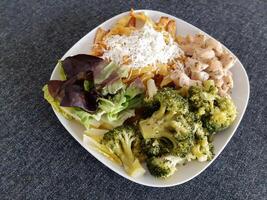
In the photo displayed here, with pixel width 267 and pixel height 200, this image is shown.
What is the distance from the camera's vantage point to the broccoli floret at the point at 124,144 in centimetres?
112

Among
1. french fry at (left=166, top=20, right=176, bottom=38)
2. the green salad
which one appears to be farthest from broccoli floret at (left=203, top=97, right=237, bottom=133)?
french fry at (left=166, top=20, right=176, bottom=38)

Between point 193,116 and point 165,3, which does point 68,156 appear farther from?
point 165,3

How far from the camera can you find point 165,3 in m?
1.61

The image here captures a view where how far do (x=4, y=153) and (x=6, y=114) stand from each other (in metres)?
0.14

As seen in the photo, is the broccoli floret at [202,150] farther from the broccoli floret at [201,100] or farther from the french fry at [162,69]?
the french fry at [162,69]

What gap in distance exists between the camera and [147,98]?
1180 mm

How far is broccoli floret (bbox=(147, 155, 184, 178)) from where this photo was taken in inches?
42.7

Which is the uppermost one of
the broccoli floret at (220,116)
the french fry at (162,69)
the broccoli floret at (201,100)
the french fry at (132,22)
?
the french fry at (132,22)

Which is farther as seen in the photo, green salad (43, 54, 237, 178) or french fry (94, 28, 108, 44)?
french fry (94, 28, 108, 44)

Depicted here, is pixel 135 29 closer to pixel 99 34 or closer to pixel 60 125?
pixel 99 34

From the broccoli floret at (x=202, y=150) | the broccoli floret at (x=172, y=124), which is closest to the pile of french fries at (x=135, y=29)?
the broccoli floret at (x=172, y=124)

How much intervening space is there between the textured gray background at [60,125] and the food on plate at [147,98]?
0.36 ft

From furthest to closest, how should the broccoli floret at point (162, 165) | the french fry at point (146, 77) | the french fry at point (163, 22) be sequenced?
the french fry at point (163, 22), the french fry at point (146, 77), the broccoli floret at point (162, 165)

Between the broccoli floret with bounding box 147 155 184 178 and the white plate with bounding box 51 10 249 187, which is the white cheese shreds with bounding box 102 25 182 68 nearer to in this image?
the white plate with bounding box 51 10 249 187
